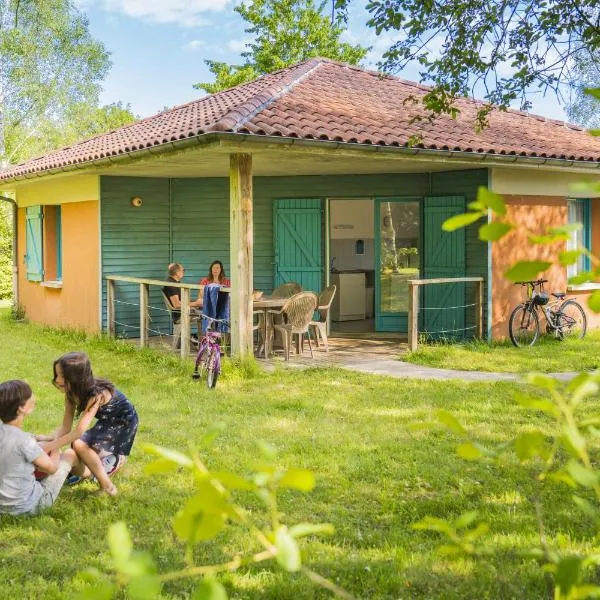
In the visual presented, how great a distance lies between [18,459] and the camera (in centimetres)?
481

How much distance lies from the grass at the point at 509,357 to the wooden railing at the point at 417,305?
0.22 m

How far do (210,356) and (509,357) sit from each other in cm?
416

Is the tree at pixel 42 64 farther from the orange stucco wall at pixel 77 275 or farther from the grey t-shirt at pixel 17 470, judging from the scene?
the grey t-shirt at pixel 17 470

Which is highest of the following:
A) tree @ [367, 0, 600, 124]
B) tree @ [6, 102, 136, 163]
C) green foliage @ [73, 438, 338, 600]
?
tree @ [6, 102, 136, 163]

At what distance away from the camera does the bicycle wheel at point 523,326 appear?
1221 centimetres

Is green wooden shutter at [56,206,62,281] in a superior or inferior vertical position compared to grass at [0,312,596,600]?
superior

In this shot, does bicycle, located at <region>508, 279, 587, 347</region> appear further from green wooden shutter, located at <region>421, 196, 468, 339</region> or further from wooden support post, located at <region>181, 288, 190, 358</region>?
wooden support post, located at <region>181, 288, 190, 358</region>

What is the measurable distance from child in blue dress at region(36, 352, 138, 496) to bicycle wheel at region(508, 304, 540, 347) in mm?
7731

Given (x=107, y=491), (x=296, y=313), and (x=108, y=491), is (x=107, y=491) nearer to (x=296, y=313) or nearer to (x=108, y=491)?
(x=108, y=491)

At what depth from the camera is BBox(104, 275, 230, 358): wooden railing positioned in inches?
411

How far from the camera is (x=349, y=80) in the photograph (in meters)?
14.0

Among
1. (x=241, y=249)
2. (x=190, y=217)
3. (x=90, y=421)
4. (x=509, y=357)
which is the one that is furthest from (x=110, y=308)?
(x=90, y=421)

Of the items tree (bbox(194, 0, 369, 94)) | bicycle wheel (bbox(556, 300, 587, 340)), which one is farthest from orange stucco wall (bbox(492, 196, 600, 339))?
tree (bbox(194, 0, 369, 94))

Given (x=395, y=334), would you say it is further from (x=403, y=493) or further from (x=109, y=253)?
(x=403, y=493)
